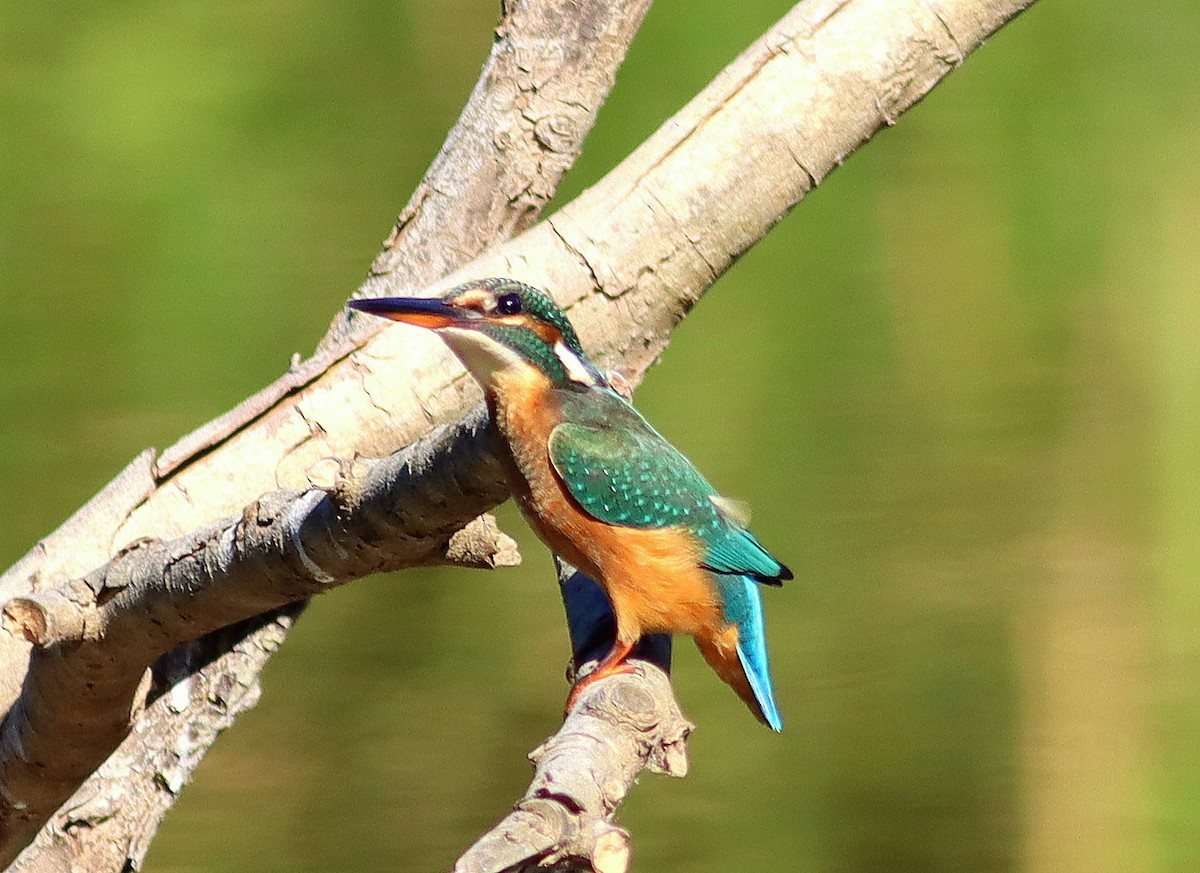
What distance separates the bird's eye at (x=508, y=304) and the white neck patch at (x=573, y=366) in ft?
0.23

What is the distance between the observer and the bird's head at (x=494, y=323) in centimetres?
147

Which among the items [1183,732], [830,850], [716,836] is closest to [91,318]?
[716,836]

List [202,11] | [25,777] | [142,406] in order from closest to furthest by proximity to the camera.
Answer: [25,777] → [142,406] → [202,11]

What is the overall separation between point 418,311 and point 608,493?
0.26 metres

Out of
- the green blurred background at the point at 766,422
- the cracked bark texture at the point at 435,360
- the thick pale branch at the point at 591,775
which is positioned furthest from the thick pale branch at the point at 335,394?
the green blurred background at the point at 766,422

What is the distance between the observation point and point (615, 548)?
1.57m

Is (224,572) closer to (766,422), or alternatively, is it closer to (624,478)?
(624,478)

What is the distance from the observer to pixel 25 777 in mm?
1541

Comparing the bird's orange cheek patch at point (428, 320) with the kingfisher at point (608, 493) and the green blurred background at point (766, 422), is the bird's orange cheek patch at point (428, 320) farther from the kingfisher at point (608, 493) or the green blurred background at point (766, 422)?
the green blurred background at point (766, 422)

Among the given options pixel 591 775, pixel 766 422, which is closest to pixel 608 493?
pixel 591 775

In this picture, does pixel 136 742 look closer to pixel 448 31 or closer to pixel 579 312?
pixel 579 312

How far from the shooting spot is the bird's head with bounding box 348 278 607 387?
4.83 ft

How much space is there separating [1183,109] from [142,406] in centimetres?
194

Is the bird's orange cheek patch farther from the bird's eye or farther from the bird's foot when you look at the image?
the bird's foot
